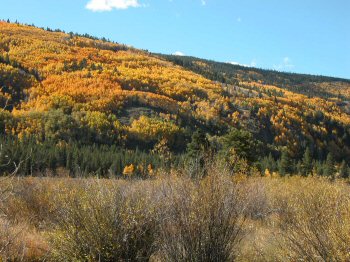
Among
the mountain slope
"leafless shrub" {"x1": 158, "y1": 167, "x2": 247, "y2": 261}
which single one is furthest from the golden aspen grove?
the mountain slope

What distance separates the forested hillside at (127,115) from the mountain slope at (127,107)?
314mm

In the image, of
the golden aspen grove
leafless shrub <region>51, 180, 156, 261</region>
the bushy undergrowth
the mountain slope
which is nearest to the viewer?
the bushy undergrowth

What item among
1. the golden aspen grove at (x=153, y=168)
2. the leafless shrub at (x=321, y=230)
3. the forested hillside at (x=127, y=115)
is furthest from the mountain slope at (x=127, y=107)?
the leafless shrub at (x=321, y=230)

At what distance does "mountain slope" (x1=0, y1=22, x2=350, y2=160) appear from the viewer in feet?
332

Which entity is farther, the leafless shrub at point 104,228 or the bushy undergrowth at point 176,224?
the leafless shrub at point 104,228

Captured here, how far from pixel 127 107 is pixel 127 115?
6159mm

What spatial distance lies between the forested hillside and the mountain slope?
0.31 meters

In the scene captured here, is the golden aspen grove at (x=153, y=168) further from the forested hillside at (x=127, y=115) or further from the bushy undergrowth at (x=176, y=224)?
the forested hillside at (x=127, y=115)

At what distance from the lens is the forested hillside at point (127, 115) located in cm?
8281

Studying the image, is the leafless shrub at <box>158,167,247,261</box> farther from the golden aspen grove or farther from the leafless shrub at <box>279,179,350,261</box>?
the leafless shrub at <box>279,179,350,261</box>

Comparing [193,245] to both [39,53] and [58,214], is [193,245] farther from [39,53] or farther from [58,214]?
[39,53]

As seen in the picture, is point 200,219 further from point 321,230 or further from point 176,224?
point 321,230

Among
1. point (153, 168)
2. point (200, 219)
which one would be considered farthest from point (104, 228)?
point (153, 168)

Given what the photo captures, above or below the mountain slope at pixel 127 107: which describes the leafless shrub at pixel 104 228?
above
